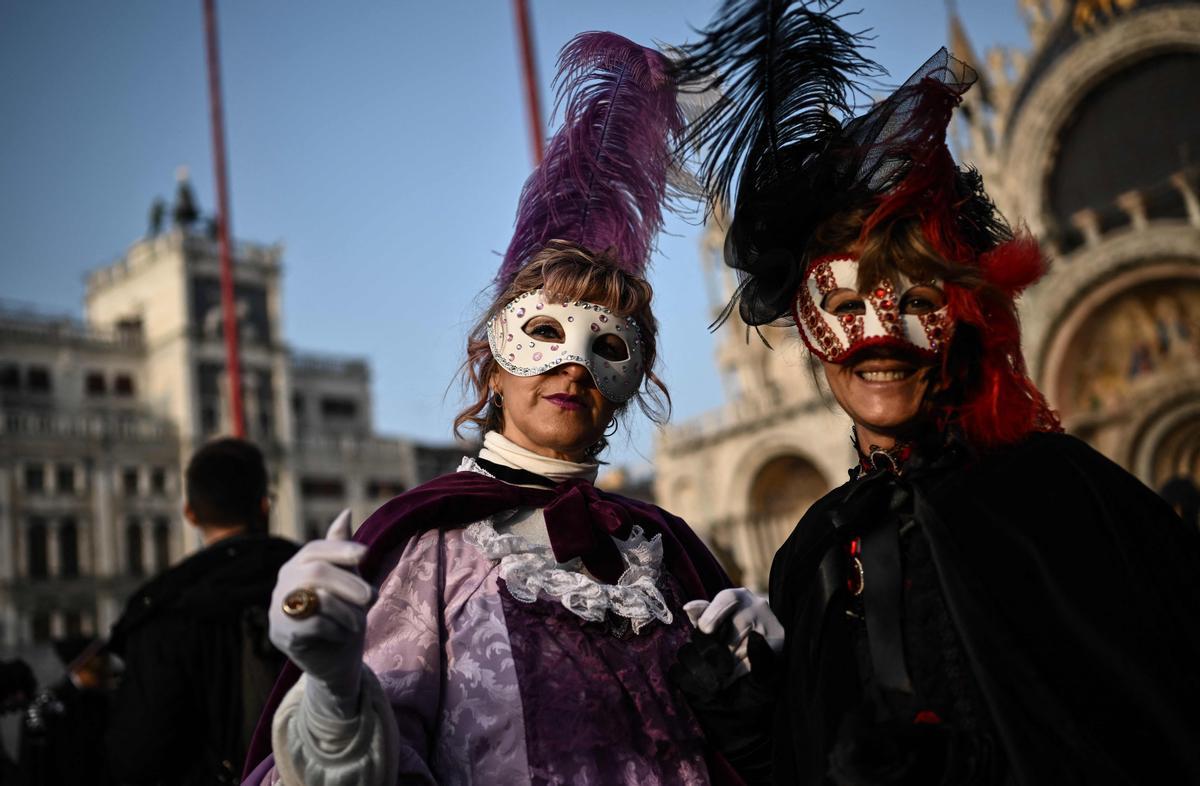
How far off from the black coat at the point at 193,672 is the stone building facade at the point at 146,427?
3259cm

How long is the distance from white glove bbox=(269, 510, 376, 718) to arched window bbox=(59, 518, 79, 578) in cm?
3727

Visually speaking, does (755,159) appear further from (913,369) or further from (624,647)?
(624,647)

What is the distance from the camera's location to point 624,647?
9.61 ft

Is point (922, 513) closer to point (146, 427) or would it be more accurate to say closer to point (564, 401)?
point (564, 401)

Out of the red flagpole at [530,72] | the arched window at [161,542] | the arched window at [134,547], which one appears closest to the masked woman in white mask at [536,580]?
the red flagpole at [530,72]

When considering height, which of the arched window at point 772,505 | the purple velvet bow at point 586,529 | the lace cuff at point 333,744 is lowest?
the lace cuff at point 333,744

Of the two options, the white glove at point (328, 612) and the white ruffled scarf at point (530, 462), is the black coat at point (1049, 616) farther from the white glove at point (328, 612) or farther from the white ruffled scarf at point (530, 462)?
the white glove at point (328, 612)

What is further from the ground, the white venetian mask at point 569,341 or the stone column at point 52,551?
the stone column at point 52,551

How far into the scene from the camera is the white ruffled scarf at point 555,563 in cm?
292

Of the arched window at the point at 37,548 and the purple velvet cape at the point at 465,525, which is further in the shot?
the arched window at the point at 37,548

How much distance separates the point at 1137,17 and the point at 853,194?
21.1 m

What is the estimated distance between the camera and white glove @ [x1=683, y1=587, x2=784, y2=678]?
2.67 meters

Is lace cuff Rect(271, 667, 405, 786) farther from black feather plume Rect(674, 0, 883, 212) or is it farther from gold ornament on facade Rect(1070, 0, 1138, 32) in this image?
gold ornament on facade Rect(1070, 0, 1138, 32)

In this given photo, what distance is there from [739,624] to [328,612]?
105 cm
